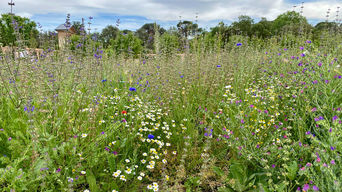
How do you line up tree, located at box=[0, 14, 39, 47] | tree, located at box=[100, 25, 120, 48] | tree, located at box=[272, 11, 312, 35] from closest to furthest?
1. tree, located at box=[0, 14, 39, 47]
2. tree, located at box=[100, 25, 120, 48]
3. tree, located at box=[272, 11, 312, 35]

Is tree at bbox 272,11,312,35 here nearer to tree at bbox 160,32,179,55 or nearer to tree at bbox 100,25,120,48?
tree at bbox 160,32,179,55

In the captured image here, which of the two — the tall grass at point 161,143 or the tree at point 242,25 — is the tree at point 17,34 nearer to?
the tall grass at point 161,143

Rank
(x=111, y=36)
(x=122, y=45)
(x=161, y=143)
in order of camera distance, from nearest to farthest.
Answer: (x=161, y=143) → (x=122, y=45) → (x=111, y=36)

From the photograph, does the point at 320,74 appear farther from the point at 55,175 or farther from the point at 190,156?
the point at 55,175

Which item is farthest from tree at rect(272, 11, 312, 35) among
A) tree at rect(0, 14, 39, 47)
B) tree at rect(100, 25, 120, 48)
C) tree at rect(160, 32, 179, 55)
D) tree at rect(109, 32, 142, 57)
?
tree at rect(0, 14, 39, 47)

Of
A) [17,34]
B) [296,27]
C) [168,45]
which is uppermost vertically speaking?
[296,27]

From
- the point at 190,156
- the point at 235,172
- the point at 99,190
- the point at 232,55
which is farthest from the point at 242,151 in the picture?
the point at 232,55

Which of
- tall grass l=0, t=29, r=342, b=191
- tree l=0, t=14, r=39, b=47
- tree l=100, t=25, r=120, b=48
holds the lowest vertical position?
tall grass l=0, t=29, r=342, b=191

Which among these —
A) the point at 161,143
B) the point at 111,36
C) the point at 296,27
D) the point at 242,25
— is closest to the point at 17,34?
the point at 161,143

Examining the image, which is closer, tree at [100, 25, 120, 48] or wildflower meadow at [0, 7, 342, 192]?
wildflower meadow at [0, 7, 342, 192]

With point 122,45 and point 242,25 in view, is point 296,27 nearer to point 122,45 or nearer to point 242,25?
point 242,25

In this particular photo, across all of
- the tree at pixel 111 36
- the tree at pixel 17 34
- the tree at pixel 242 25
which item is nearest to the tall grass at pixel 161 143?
the tree at pixel 17 34

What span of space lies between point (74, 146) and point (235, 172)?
1404 mm

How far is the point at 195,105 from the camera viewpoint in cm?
314
